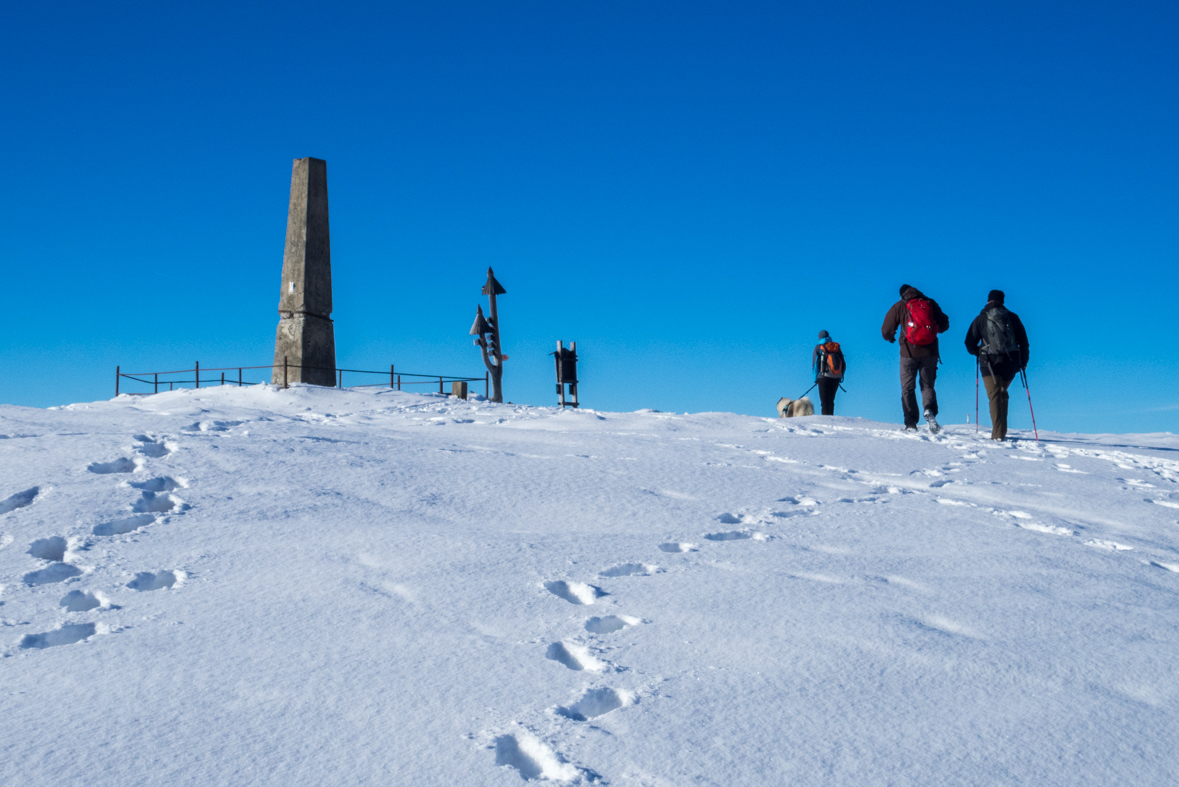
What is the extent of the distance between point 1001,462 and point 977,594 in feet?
15.4

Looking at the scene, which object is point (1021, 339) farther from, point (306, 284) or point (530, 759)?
point (306, 284)

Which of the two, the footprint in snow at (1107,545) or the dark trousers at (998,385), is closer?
the footprint in snow at (1107,545)

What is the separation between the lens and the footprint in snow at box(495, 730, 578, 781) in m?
2.31

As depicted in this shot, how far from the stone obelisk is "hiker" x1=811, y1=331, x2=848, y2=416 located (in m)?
9.07

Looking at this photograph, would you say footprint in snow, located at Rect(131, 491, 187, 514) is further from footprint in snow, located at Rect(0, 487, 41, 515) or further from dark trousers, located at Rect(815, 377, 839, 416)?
dark trousers, located at Rect(815, 377, 839, 416)

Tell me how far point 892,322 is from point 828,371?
3225 millimetres

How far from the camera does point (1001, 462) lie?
7.99 meters

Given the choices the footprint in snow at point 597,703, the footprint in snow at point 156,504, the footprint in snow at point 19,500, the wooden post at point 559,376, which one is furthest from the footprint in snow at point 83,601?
the wooden post at point 559,376

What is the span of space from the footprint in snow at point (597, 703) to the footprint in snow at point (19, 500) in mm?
3927

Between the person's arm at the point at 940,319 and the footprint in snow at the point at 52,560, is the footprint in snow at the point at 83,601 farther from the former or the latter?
the person's arm at the point at 940,319

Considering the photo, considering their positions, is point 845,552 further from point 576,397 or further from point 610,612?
point 576,397

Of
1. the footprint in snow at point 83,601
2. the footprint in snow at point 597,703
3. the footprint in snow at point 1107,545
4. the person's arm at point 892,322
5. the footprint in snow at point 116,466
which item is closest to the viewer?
the footprint in snow at point 597,703

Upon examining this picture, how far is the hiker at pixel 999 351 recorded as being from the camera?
1006 centimetres

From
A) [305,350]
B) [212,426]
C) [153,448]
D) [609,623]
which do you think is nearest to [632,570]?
[609,623]
